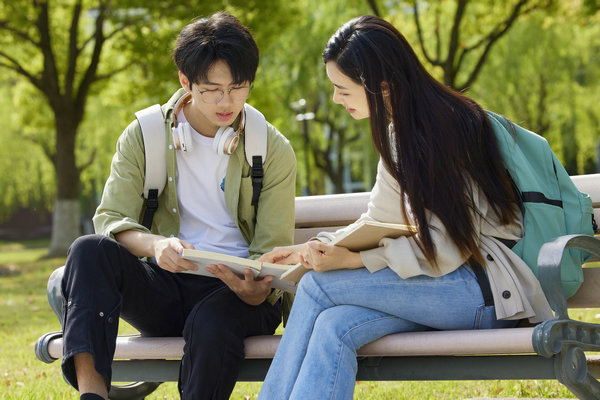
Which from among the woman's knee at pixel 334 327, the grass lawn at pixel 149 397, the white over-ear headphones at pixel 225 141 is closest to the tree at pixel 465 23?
the grass lawn at pixel 149 397

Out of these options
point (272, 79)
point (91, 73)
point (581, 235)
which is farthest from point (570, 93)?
point (581, 235)

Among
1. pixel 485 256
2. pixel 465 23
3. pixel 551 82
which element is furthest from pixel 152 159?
pixel 551 82

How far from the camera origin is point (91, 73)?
1795 cm

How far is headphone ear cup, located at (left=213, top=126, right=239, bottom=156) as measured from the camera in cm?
353

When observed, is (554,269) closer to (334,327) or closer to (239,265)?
(334,327)

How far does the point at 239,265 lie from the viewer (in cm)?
298

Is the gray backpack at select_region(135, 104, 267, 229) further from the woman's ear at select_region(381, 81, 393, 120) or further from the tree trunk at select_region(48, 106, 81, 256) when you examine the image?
the tree trunk at select_region(48, 106, 81, 256)

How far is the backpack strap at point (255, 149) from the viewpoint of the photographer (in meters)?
3.57

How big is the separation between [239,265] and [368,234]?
50 centimetres

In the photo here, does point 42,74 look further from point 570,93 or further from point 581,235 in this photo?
point 581,235

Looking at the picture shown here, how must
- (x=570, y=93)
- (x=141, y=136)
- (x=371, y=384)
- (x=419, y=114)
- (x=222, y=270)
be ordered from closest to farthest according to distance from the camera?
1. (x=419, y=114)
2. (x=222, y=270)
3. (x=141, y=136)
4. (x=371, y=384)
5. (x=570, y=93)

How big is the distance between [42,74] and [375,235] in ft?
53.8

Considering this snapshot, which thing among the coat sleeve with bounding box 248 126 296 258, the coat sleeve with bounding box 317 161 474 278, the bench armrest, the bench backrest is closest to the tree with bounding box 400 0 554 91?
the bench backrest

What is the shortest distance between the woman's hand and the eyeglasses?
35.0 inches
